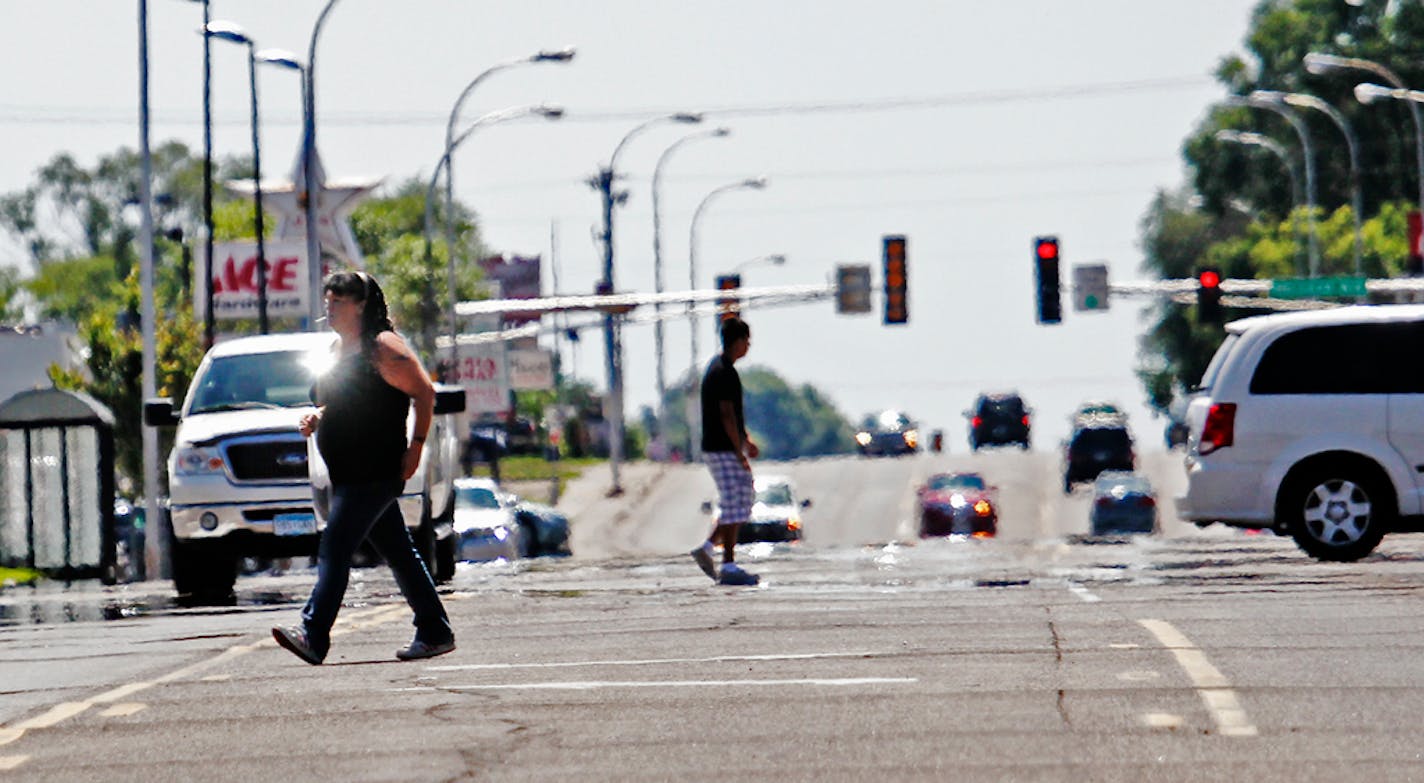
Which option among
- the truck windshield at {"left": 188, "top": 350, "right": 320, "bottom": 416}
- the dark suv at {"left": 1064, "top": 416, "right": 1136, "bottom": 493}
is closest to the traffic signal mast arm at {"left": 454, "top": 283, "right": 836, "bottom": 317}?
the dark suv at {"left": 1064, "top": 416, "right": 1136, "bottom": 493}

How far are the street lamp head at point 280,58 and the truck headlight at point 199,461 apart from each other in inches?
863

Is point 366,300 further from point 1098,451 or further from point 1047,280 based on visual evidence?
point 1098,451

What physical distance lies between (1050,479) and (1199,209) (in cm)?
3489

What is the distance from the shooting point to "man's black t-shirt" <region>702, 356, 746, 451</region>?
18.7m

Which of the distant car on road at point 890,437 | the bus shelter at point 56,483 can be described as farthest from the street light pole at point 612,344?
the bus shelter at point 56,483

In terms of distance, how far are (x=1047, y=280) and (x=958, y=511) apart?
607 centimetres

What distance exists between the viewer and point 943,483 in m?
59.8

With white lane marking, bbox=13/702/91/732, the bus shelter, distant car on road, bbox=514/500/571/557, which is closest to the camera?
white lane marking, bbox=13/702/91/732

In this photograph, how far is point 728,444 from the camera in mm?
18766

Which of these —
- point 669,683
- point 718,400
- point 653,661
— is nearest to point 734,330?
point 718,400

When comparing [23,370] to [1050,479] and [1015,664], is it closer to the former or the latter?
[1050,479]

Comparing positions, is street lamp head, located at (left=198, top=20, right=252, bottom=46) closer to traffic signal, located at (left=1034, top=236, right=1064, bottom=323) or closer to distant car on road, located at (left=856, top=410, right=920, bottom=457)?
traffic signal, located at (left=1034, top=236, right=1064, bottom=323)

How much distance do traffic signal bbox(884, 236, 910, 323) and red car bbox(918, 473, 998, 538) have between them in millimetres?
4955

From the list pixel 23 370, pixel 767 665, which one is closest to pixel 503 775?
pixel 767 665
